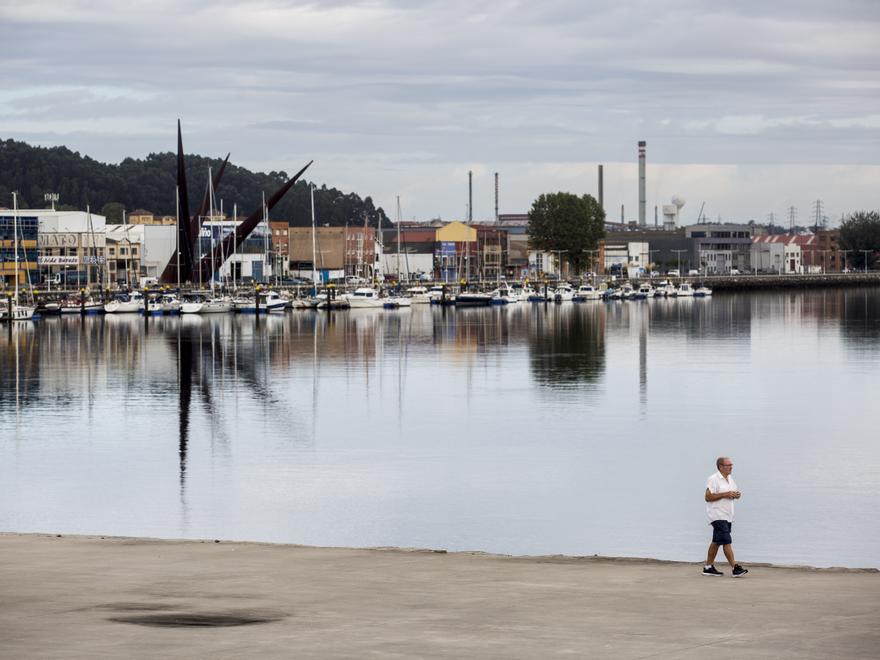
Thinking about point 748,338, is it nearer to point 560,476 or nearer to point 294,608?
point 560,476

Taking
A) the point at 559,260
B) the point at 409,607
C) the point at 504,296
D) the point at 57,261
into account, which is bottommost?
the point at 504,296

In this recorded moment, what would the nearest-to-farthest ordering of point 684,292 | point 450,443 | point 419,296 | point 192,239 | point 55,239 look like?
1. point 450,443
2. point 192,239
3. point 419,296
4. point 55,239
5. point 684,292

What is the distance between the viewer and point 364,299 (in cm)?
12281

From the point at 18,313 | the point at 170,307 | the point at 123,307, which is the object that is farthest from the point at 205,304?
the point at 18,313

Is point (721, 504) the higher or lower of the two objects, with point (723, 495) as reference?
lower

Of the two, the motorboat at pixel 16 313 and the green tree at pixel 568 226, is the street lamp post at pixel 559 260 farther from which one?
the motorboat at pixel 16 313

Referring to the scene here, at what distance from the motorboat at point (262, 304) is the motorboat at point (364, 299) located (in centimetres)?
791

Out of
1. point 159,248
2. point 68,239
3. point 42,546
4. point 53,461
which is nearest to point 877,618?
point 42,546

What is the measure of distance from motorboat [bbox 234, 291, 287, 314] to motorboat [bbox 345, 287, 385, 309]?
7.91 metres

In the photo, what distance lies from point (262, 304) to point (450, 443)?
7914cm

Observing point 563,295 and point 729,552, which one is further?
point 563,295

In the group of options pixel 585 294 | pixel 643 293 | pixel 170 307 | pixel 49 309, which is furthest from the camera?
pixel 643 293

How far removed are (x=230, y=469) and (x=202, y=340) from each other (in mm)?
47697

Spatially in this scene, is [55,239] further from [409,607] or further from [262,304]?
[409,607]
